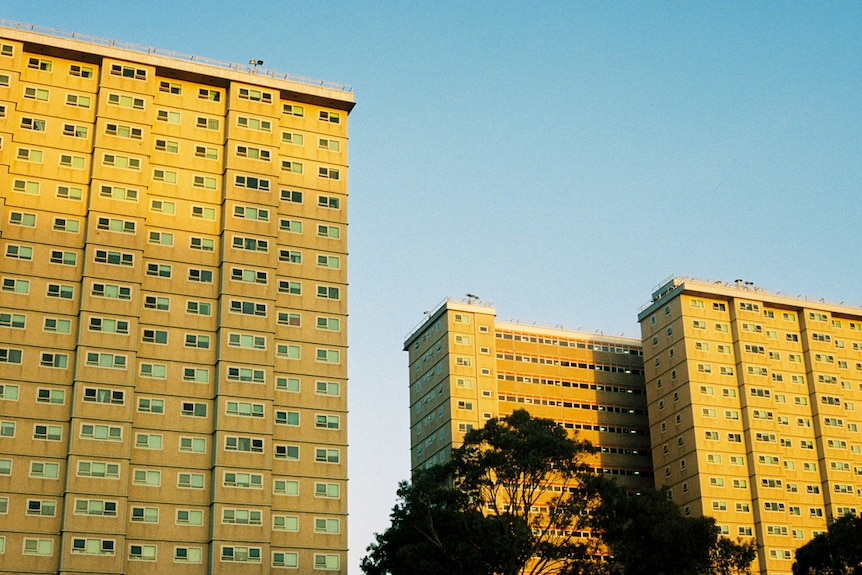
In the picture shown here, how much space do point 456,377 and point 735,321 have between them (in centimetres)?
3791

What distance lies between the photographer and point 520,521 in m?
94.0

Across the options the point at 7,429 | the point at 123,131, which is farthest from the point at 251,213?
the point at 7,429

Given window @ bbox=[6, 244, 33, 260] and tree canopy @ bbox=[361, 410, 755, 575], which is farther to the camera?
window @ bbox=[6, 244, 33, 260]

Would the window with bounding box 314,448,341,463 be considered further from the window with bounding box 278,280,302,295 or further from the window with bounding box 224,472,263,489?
the window with bounding box 278,280,302,295

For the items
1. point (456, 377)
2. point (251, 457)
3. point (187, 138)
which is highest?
point (187, 138)

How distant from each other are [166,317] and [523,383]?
67.1m

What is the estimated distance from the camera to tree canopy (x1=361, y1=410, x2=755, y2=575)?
9400 centimetres

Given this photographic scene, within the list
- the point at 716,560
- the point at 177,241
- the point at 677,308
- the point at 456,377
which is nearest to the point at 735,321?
the point at 677,308

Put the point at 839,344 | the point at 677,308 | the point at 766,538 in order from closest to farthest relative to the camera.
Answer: the point at 766,538 → the point at 677,308 → the point at 839,344

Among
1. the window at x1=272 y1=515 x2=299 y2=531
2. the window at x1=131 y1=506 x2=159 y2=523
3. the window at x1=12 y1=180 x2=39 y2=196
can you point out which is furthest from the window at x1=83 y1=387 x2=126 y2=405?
the window at x1=12 y1=180 x2=39 y2=196

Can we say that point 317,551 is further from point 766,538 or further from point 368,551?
point 766,538

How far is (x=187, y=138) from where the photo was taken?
110875 mm

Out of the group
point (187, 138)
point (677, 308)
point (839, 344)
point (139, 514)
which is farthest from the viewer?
point (839, 344)

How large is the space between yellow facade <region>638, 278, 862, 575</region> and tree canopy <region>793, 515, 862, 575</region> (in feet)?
108
